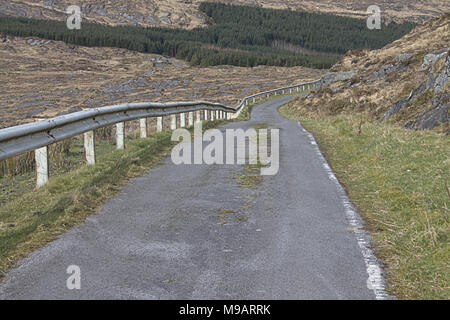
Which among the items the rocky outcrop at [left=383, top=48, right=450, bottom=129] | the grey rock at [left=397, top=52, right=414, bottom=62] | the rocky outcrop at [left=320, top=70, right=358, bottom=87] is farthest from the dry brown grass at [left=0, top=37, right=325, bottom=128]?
the rocky outcrop at [left=383, top=48, right=450, bottom=129]

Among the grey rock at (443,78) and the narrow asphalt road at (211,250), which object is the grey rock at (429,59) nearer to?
the grey rock at (443,78)

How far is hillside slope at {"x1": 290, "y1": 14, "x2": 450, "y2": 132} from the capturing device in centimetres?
1550

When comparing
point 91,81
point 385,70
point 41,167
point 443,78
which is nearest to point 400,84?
point 385,70

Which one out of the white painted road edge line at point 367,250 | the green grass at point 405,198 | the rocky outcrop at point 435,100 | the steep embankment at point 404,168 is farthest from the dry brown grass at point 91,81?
the white painted road edge line at point 367,250

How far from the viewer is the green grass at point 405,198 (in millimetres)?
4414

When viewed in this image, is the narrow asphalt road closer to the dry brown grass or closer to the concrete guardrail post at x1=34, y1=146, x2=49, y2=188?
the concrete guardrail post at x1=34, y1=146, x2=49, y2=188

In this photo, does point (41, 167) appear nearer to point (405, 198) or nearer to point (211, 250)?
point (211, 250)

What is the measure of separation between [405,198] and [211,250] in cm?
345

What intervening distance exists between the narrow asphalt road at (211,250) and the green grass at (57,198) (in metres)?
0.19

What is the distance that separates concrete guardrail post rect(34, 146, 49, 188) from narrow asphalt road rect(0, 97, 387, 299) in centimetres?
127

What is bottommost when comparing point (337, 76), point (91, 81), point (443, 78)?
point (91, 81)

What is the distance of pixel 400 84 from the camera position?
23.0 m

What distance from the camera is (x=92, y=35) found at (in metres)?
171

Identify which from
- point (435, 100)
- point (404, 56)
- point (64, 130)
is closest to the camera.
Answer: point (64, 130)
